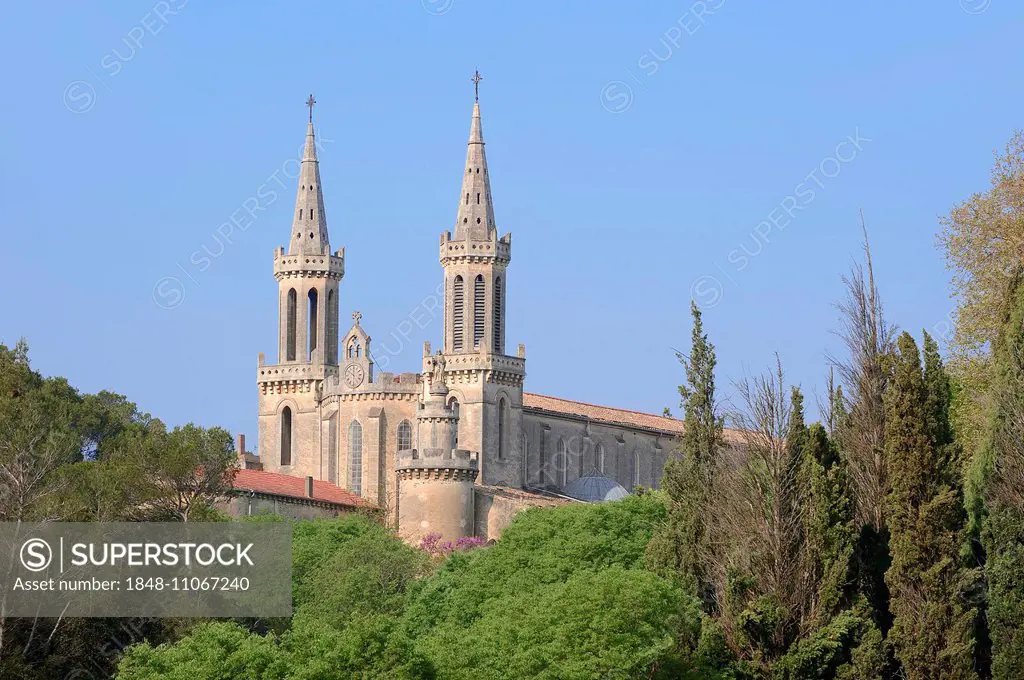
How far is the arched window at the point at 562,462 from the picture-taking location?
325 ft

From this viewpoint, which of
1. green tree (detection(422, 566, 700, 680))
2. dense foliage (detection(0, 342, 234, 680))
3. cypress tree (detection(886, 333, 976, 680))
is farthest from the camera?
dense foliage (detection(0, 342, 234, 680))

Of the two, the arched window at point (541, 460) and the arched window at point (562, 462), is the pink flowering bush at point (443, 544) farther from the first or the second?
the arched window at point (562, 462)

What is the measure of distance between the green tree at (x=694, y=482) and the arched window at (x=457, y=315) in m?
44.5

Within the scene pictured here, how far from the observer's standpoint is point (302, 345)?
3824 inches

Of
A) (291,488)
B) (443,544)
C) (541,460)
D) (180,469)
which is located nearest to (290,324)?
(291,488)

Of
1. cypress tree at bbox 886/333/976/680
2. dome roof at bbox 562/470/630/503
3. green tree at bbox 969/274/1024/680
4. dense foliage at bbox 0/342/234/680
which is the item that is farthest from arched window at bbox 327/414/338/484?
cypress tree at bbox 886/333/976/680

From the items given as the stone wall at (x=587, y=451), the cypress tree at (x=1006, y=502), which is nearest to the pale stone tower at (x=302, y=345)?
the stone wall at (x=587, y=451)

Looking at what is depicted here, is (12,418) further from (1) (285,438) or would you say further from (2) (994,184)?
(1) (285,438)

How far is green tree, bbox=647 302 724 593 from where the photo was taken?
4812cm

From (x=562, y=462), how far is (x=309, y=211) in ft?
48.6

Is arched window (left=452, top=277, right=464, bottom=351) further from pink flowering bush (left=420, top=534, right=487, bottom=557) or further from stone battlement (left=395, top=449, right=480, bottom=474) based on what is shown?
pink flowering bush (left=420, top=534, right=487, bottom=557)

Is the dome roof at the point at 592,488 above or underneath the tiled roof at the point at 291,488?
above

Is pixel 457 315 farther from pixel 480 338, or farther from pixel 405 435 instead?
pixel 405 435

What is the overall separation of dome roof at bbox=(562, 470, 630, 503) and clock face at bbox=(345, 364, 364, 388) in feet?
32.1
